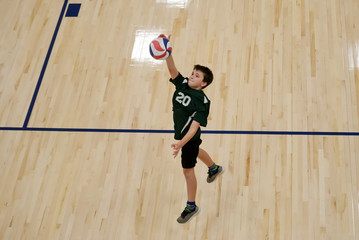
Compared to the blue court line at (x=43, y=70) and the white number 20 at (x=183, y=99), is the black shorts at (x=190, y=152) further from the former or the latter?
the blue court line at (x=43, y=70)

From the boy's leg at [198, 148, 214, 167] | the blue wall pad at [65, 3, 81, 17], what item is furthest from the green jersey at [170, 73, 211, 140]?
the blue wall pad at [65, 3, 81, 17]

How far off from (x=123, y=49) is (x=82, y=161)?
1.18 meters

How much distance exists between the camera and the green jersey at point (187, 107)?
273 centimetres

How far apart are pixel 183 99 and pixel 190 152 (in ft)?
1.18

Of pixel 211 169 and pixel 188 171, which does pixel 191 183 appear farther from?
pixel 211 169

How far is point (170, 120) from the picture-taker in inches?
146

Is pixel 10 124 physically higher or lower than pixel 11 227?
higher

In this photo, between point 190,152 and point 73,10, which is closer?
point 190,152

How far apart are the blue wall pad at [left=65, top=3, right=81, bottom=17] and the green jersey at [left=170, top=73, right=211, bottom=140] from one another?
209 cm

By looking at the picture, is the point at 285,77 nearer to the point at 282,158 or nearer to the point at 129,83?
the point at 282,158

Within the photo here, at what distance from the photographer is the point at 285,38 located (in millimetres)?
4035

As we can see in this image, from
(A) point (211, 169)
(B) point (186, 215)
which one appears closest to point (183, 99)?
(A) point (211, 169)

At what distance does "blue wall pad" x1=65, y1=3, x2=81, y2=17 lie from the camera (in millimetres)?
4465

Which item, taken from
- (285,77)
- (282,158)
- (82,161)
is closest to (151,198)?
(82,161)
